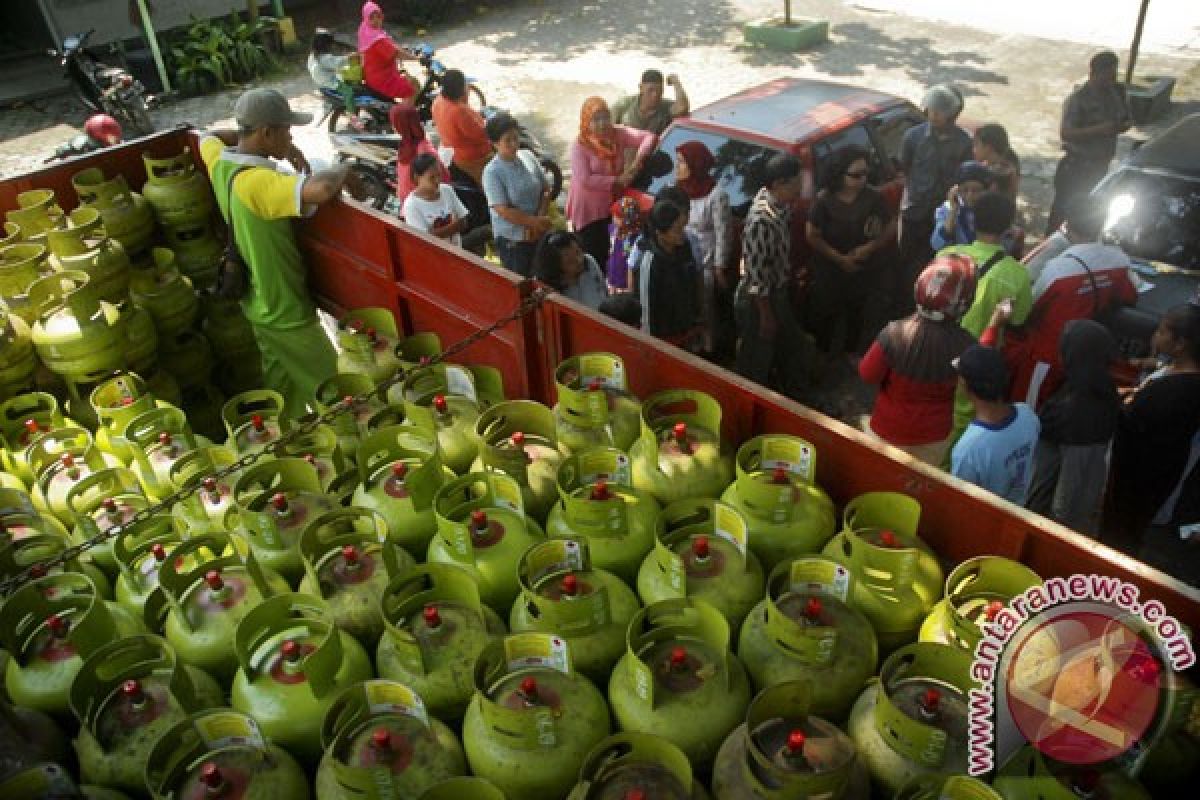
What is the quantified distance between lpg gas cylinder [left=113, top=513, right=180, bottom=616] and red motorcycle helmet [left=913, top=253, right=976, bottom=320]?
→ 11.1 ft

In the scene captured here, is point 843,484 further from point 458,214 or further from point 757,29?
point 757,29

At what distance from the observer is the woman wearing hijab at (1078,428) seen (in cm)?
404

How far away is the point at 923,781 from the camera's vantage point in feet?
7.40

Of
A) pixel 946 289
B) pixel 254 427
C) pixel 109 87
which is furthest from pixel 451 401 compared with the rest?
pixel 109 87

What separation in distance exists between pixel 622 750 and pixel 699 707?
26 centimetres

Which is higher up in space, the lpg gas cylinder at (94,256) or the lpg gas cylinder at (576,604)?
the lpg gas cylinder at (94,256)

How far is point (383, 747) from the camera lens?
8.14ft

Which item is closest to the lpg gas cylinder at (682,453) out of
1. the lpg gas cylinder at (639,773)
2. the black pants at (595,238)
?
the lpg gas cylinder at (639,773)

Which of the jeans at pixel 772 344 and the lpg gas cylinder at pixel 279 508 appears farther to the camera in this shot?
the jeans at pixel 772 344

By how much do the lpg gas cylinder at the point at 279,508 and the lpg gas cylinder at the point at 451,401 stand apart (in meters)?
0.52

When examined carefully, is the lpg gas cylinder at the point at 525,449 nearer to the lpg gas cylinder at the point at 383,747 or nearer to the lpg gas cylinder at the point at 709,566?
the lpg gas cylinder at the point at 709,566

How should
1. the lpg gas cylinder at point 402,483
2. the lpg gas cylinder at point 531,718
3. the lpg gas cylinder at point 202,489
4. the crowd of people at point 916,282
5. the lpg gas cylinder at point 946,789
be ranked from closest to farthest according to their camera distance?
1. the lpg gas cylinder at point 946,789
2. the lpg gas cylinder at point 531,718
3. the lpg gas cylinder at point 402,483
4. the lpg gas cylinder at point 202,489
5. the crowd of people at point 916,282

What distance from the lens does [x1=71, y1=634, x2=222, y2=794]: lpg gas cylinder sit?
2.64 meters

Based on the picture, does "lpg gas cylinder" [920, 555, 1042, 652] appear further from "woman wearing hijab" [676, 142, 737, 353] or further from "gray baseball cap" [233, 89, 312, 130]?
"gray baseball cap" [233, 89, 312, 130]
